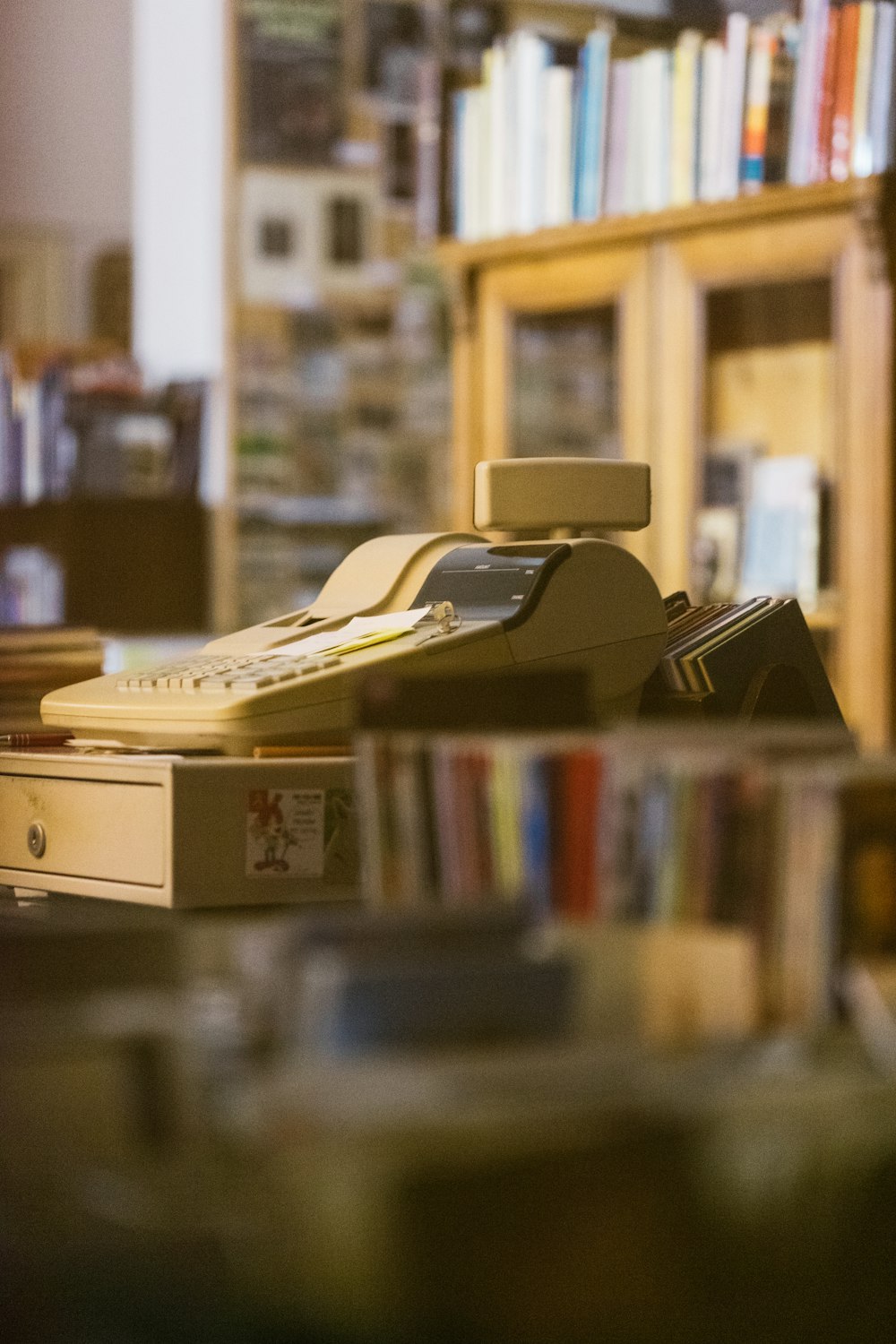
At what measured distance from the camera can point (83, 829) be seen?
1281 mm

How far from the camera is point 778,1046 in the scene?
2.47ft

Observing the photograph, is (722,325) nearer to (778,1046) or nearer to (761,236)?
(761,236)

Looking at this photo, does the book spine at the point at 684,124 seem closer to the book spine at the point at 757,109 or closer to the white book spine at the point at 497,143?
the book spine at the point at 757,109

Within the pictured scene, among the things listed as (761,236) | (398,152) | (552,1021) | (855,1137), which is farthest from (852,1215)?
(398,152)

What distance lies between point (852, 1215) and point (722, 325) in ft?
7.36

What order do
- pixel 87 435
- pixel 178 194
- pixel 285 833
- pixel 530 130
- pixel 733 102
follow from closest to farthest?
pixel 285 833
pixel 733 102
pixel 530 130
pixel 87 435
pixel 178 194

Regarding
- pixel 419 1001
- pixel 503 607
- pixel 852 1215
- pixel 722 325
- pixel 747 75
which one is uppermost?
pixel 747 75

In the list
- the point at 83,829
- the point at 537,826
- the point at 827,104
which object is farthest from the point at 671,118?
the point at 537,826

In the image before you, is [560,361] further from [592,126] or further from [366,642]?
[366,642]

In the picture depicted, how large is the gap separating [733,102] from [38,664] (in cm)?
162

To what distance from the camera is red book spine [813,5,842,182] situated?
8.70ft

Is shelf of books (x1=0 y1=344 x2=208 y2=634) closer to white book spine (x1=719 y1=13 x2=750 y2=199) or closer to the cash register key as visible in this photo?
white book spine (x1=719 y1=13 x2=750 y2=199)

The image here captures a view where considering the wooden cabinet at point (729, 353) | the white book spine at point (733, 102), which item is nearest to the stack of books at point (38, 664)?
the wooden cabinet at point (729, 353)

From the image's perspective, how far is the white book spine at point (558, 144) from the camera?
290cm
